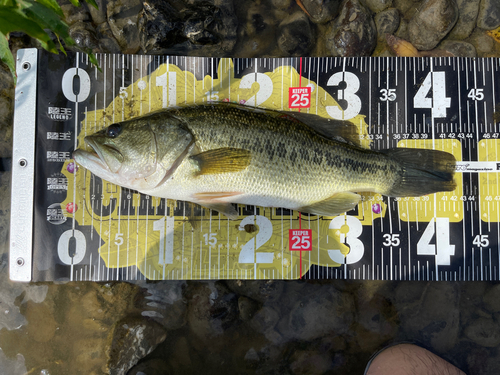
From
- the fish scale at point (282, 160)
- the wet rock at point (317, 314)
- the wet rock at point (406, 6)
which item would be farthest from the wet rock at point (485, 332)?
the wet rock at point (406, 6)

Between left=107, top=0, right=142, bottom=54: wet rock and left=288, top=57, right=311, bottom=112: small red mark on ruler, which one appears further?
left=107, top=0, right=142, bottom=54: wet rock

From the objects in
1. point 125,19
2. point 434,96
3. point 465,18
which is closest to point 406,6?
point 465,18

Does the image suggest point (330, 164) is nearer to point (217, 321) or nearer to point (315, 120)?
point (315, 120)

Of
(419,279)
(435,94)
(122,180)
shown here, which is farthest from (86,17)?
(419,279)

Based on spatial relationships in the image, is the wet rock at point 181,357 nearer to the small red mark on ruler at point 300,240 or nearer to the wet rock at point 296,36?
the small red mark on ruler at point 300,240

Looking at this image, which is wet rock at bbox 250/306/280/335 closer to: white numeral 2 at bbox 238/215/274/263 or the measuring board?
the measuring board

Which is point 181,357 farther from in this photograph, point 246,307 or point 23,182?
point 23,182

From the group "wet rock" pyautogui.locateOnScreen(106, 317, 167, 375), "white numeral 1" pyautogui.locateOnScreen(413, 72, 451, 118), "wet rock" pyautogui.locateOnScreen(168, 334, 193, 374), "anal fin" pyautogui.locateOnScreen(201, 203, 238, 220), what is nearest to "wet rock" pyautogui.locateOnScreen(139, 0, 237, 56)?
"anal fin" pyautogui.locateOnScreen(201, 203, 238, 220)
